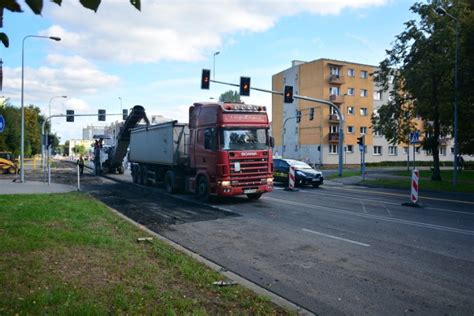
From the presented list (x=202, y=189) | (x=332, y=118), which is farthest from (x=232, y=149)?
(x=332, y=118)

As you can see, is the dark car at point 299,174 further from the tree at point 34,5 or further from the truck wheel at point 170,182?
the tree at point 34,5

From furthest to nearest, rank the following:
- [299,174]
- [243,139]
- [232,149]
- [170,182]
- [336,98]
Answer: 1. [336,98]
2. [299,174]
3. [170,182]
4. [243,139]
5. [232,149]

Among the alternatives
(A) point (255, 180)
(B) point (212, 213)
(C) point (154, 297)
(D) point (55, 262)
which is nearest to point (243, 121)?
(A) point (255, 180)

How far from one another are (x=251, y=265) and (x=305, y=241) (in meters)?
2.30

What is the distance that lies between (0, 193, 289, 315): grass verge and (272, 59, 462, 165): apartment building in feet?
169

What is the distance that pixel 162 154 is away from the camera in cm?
1986

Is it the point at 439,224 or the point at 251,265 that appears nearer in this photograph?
the point at 251,265

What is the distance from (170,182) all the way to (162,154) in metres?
1.65

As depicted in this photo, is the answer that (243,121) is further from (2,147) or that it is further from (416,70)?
(2,147)

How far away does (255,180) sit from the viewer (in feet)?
50.7

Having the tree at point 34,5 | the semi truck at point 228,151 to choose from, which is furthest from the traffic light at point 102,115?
the tree at point 34,5

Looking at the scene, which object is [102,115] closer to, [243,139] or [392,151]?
[243,139]

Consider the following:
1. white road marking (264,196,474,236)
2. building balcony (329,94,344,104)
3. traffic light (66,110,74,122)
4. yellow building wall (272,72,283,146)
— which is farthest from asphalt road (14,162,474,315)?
yellow building wall (272,72,283,146)

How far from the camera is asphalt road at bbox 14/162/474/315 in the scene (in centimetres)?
553
